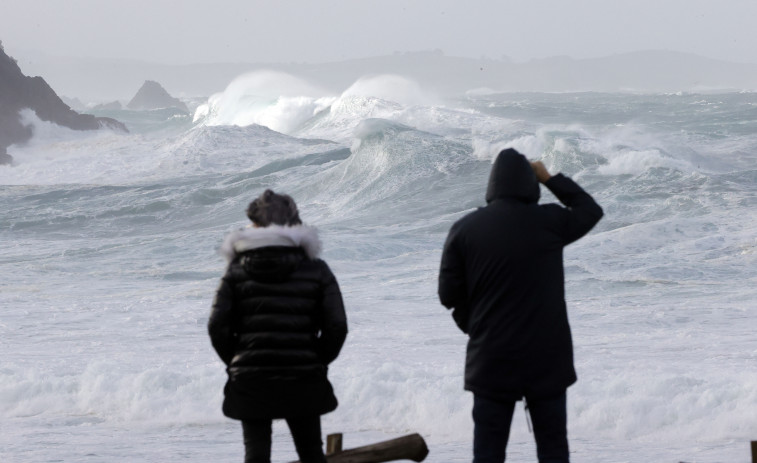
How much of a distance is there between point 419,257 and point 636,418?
28.5 feet

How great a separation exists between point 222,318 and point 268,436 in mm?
396

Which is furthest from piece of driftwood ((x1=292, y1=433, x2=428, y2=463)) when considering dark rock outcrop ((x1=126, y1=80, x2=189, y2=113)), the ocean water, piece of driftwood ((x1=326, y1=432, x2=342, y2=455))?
dark rock outcrop ((x1=126, y1=80, x2=189, y2=113))

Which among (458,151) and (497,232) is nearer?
(497,232)

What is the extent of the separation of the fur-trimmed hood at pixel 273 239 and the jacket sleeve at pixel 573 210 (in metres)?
0.74

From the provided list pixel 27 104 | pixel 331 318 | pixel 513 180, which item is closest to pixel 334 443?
pixel 331 318

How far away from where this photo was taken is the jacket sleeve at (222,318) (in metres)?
3.04

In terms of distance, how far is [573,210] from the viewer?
3211 mm

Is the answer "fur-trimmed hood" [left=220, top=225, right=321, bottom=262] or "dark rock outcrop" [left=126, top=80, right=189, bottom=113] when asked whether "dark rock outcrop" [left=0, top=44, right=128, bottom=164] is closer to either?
"fur-trimmed hood" [left=220, top=225, right=321, bottom=262]

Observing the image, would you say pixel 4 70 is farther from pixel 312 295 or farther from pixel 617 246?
pixel 312 295

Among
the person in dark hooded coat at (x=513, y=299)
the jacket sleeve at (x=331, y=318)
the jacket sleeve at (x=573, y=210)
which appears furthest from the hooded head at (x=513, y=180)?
the jacket sleeve at (x=331, y=318)

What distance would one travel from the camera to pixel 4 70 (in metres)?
45.6

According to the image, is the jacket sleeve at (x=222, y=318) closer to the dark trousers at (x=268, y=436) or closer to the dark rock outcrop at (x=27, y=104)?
the dark trousers at (x=268, y=436)

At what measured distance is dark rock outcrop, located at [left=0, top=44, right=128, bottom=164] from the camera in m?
43.3

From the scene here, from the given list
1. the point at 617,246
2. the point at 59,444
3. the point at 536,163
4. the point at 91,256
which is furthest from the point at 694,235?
the point at 536,163
